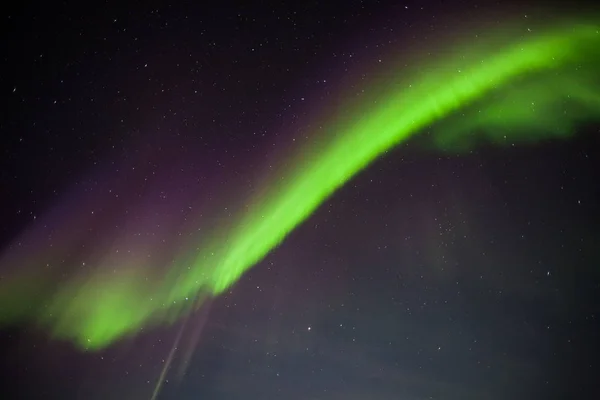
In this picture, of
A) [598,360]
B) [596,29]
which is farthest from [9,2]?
[598,360]

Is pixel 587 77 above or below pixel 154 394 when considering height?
above

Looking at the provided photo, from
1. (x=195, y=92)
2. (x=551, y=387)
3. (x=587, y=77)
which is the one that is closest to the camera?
(x=195, y=92)

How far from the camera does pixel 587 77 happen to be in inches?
65.1

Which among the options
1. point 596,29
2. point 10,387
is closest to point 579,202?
point 596,29

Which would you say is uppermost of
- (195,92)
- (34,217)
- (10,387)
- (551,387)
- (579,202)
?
(579,202)

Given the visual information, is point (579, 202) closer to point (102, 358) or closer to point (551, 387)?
point (551, 387)

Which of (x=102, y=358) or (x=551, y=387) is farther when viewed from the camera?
(x=551, y=387)

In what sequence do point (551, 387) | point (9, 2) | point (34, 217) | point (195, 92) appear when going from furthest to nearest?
point (551, 387) → point (195, 92) → point (34, 217) → point (9, 2)

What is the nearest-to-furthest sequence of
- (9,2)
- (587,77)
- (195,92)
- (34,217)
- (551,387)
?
(9,2), (34,217), (195,92), (587,77), (551,387)

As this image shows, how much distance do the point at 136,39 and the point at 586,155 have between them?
5.72ft

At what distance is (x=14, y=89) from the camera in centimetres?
132

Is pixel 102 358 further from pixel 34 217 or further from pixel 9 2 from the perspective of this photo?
pixel 9 2

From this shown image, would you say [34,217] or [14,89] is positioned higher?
[14,89]

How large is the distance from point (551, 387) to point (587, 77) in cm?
132
